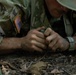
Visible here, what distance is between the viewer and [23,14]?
10.2ft

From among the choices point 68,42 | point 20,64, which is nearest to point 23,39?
point 20,64

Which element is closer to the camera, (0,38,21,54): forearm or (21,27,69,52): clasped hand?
(21,27,69,52): clasped hand

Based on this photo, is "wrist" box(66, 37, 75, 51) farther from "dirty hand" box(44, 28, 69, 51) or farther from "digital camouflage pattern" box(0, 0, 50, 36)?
"digital camouflage pattern" box(0, 0, 50, 36)

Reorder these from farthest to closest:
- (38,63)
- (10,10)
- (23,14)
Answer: (23,14) → (10,10) → (38,63)

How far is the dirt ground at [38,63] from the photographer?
263 centimetres

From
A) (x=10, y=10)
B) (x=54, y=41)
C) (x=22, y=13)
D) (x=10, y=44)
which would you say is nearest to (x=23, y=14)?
(x=22, y=13)

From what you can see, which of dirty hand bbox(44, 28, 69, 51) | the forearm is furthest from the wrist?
the forearm

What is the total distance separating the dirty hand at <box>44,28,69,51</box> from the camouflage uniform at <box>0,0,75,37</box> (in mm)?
280

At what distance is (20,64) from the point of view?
2832 mm

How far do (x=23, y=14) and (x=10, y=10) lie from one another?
165 millimetres

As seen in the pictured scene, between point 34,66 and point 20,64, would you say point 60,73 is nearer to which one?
point 34,66

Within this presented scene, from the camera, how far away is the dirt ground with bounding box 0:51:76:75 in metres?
2.63

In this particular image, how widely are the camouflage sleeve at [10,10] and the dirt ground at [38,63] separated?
0.32 metres

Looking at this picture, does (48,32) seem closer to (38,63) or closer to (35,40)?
(35,40)
